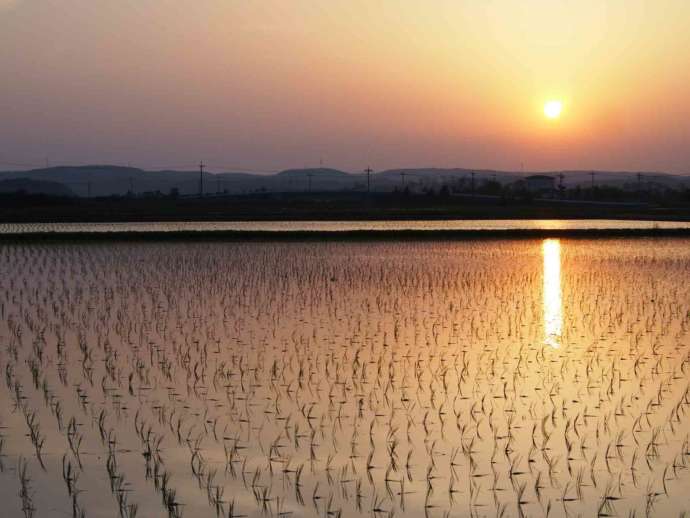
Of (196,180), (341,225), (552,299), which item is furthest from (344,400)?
(196,180)

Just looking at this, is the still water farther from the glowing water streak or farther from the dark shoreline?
the glowing water streak

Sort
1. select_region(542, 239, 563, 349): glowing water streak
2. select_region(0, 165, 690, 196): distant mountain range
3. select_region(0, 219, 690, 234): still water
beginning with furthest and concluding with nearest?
select_region(0, 165, 690, 196): distant mountain range → select_region(0, 219, 690, 234): still water → select_region(542, 239, 563, 349): glowing water streak

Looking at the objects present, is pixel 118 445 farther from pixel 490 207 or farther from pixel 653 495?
pixel 490 207

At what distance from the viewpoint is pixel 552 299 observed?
1339cm

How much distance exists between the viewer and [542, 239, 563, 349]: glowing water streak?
1011 centimetres

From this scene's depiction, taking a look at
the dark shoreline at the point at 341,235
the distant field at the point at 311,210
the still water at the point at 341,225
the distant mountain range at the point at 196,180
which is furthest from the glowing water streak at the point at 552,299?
the distant mountain range at the point at 196,180

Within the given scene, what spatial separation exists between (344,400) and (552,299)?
7.03m

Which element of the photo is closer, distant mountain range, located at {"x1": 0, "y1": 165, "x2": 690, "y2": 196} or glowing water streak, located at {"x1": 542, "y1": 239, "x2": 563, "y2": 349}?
glowing water streak, located at {"x1": 542, "y1": 239, "x2": 563, "y2": 349}

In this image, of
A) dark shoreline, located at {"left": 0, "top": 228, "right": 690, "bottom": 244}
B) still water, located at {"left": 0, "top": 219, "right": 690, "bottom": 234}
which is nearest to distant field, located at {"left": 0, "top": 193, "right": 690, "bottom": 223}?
still water, located at {"left": 0, "top": 219, "right": 690, "bottom": 234}

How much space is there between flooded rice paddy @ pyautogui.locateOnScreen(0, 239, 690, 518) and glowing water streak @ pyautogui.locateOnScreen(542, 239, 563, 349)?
7 cm

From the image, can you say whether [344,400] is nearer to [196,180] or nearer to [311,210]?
[311,210]

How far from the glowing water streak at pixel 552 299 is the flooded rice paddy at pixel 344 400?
0.07m

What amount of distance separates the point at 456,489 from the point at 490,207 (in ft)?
148

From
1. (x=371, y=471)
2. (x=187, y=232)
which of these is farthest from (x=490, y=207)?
(x=371, y=471)
